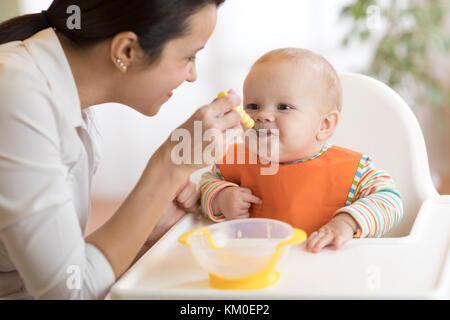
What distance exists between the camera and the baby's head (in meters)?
1.13

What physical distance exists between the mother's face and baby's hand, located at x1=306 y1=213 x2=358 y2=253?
1.31 ft

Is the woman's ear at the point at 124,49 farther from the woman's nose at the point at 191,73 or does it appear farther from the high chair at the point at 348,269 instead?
the high chair at the point at 348,269

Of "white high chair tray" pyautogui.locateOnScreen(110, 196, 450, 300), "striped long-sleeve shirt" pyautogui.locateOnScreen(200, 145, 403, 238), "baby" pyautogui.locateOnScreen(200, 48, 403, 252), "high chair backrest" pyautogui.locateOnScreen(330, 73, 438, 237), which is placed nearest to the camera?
"white high chair tray" pyautogui.locateOnScreen(110, 196, 450, 300)

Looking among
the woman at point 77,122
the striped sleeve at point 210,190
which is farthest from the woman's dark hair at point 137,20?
the striped sleeve at point 210,190

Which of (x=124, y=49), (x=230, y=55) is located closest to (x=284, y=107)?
(x=124, y=49)

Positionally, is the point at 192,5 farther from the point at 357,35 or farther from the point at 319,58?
the point at 357,35

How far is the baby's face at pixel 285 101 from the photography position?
1125 mm

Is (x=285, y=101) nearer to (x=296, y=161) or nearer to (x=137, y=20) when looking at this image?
(x=296, y=161)

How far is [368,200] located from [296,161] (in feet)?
0.67

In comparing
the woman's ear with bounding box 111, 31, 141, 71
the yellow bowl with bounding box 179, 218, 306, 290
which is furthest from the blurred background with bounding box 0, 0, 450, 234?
the yellow bowl with bounding box 179, 218, 306, 290

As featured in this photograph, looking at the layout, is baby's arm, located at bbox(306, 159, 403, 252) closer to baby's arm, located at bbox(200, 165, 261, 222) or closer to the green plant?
baby's arm, located at bbox(200, 165, 261, 222)

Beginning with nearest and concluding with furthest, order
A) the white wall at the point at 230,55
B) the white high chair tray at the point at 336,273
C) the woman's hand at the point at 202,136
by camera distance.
Result: 1. the white high chair tray at the point at 336,273
2. the woman's hand at the point at 202,136
3. the white wall at the point at 230,55
